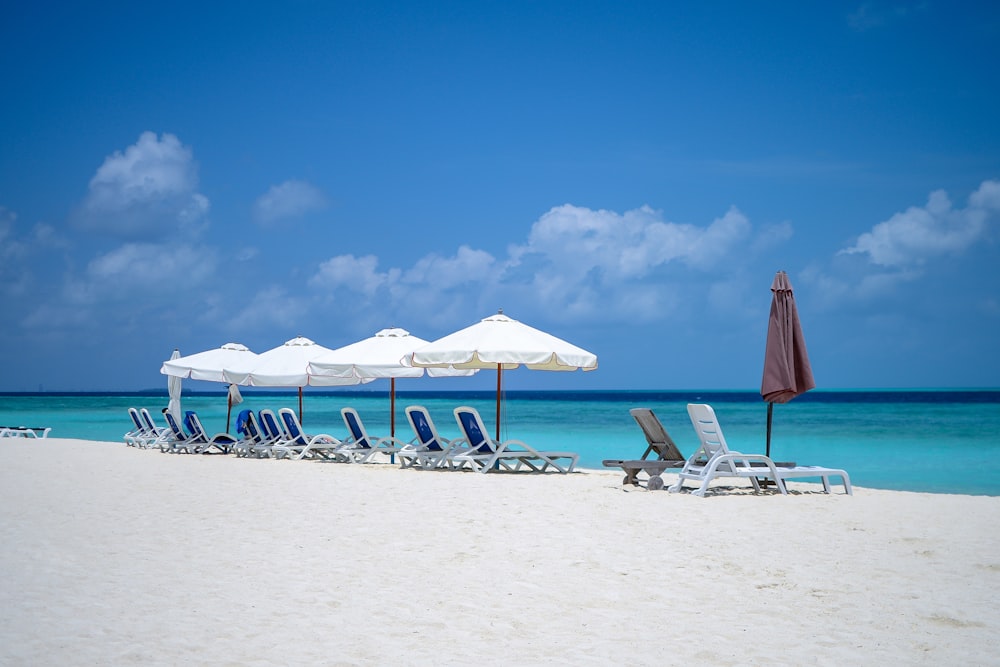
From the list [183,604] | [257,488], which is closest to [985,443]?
[257,488]

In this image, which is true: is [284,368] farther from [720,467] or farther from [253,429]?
[720,467]

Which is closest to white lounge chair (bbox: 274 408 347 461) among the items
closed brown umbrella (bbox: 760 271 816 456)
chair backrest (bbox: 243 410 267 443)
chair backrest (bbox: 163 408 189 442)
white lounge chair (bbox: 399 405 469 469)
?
chair backrest (bbox: 243 410 267 443)

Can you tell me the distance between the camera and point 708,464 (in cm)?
831

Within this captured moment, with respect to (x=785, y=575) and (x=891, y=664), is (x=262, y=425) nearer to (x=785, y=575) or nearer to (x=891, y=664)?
(x=785, y=575)

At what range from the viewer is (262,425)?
14055mm

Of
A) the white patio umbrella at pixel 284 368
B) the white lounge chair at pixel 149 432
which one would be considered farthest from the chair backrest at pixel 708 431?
the white lounge chair at pixel 149 432

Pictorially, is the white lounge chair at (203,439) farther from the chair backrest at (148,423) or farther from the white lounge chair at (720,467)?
the white lounge chair at (720,467)

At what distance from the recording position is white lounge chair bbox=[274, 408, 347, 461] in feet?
43.3

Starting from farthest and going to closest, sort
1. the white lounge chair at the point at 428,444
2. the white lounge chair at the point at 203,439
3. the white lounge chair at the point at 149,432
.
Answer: the white lounge chair at the point at 149,432 < the white lounge chair at the point at 203,439 < the white lounge chair at the point at 428,444

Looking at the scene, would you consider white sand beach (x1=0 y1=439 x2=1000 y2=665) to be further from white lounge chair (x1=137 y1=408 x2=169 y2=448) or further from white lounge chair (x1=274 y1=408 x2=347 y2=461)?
white lounge chair (x1=137 y1=408 x2=169 y2=448)

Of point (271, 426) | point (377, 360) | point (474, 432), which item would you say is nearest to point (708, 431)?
point (474, 432)

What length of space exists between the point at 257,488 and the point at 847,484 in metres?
5.72

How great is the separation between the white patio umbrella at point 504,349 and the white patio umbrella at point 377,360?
1168mm

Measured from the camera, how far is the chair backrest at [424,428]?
11.3 meters
